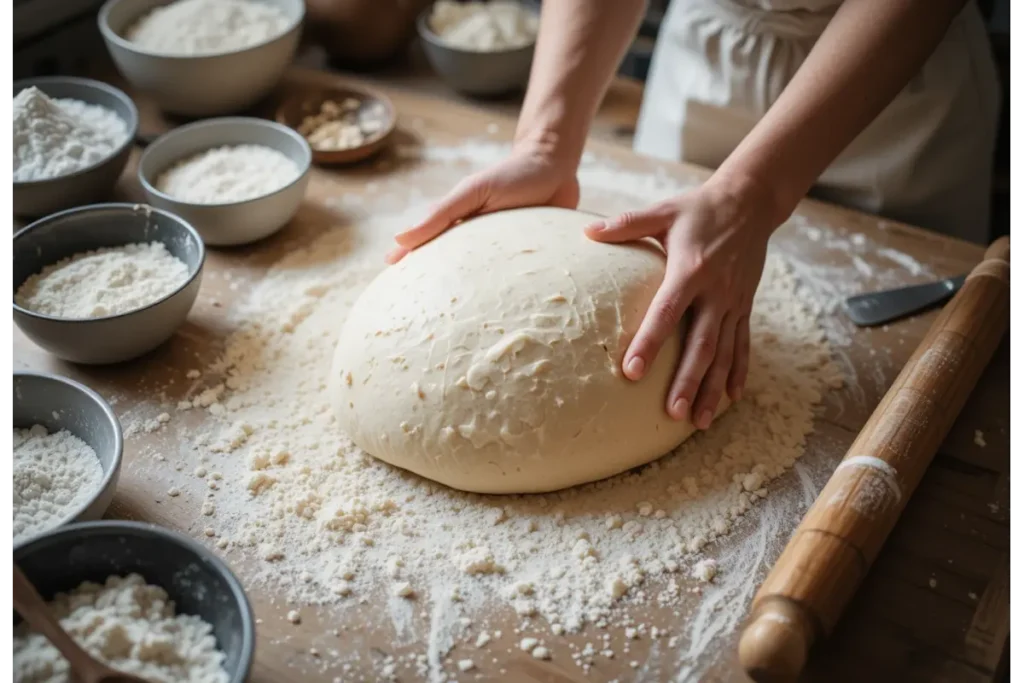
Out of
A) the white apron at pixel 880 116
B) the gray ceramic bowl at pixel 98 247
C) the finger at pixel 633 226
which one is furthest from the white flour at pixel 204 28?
the finger at pixel 633 226

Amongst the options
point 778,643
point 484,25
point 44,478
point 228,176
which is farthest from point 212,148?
point 778,643

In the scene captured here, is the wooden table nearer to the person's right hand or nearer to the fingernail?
the fingernail

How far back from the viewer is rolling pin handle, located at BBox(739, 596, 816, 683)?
914mm

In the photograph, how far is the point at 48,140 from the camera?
1.64m

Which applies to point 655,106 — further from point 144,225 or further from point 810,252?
point 144,225

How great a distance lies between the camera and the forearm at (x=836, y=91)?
132cm

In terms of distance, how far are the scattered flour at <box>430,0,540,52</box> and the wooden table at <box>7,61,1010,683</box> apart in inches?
22.2

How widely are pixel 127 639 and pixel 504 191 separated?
85 centimetres

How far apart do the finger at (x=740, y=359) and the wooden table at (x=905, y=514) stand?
0.15 m

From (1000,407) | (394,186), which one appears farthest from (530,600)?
(394,186)

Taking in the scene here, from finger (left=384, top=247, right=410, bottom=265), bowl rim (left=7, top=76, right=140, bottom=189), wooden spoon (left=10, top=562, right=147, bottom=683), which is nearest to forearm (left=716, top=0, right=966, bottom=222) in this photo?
finger (left=384, top=247, right=410, bottom=265)

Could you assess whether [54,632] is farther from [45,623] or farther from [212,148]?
[212,148]

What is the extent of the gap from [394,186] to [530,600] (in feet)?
3.39

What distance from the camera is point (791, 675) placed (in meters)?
0.93
